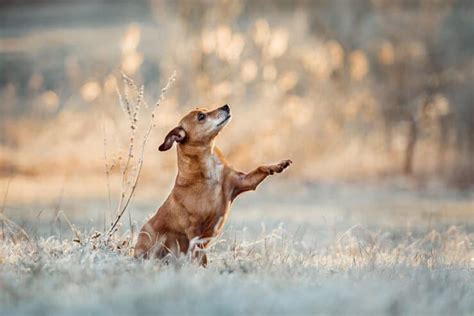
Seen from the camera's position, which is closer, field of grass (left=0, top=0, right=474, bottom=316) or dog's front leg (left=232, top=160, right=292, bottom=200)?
field of grass (left=0, top=0, right=474, bottom=316)

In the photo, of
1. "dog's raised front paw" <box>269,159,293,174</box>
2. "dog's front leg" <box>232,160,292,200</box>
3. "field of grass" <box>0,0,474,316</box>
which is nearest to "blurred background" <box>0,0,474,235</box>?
"field of grass" <box>0,0,474,316</box>

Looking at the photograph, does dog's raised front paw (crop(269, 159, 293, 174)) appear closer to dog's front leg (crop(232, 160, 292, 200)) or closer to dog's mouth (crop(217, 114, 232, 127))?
dog's front leg (crop(232, 160, 292, 200))

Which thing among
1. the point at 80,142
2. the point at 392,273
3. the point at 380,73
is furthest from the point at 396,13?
the point at 392,273

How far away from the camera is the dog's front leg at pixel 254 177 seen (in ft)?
25.5

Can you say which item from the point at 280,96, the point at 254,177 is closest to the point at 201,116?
the point at 254,177

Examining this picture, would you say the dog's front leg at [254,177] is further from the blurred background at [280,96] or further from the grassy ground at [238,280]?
the blurred background at [280,96]

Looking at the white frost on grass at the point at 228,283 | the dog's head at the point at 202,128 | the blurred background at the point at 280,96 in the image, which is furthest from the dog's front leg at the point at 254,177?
the blurred background at the point at 280,96

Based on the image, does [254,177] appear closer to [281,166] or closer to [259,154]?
[281,166]

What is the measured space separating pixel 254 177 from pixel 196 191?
562 mm

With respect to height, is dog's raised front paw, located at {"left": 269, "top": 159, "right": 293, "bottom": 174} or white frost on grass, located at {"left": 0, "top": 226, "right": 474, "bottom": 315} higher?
dog's raised front paw, located at {"left": 269, "top": 159, "right": 293, "bottom": 174}

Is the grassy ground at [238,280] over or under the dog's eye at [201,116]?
under

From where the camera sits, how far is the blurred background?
19.2 meters

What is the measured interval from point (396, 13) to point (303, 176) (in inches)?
231

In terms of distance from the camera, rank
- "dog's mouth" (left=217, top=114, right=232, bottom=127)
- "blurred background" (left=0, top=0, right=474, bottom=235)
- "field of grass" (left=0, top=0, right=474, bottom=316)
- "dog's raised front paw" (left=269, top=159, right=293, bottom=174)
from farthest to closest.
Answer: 1. "blurred background" (left=0, top=0, right=474, bottom=235)
2. "dog's mouth" (left=217, top=114, right=232, bottom=127)
3. "dog's raised front paw" (left=269, top=159, right=293, bottom=174)
4. "field of grass" (left=0, top=0, right=474, bottom=316)
